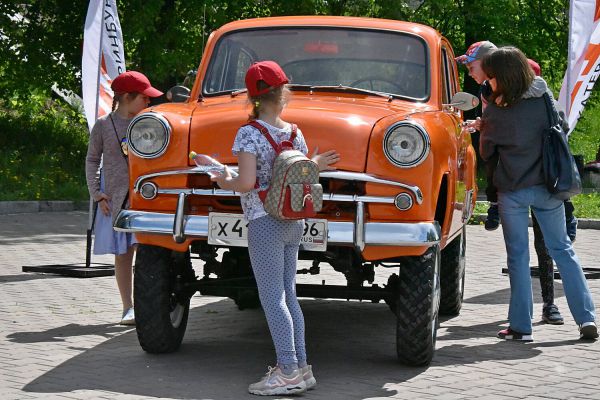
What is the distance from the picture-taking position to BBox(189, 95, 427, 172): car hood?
7.12m

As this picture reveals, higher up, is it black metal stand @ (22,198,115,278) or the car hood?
the car hood

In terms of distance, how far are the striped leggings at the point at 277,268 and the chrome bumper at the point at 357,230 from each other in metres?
0.41

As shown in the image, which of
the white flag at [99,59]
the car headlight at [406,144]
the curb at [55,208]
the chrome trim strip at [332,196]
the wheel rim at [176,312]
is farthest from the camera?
the curb at [55,208]

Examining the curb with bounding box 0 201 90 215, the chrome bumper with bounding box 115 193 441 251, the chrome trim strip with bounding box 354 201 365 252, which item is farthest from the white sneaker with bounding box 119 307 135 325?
the curb with bounding box 0 201 90 215

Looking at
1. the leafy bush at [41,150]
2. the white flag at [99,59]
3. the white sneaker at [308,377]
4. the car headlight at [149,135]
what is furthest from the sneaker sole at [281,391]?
the leafy bush at [41,150]

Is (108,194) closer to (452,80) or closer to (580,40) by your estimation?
(452,80)

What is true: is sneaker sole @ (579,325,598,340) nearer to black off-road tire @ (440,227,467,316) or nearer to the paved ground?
the paved ground

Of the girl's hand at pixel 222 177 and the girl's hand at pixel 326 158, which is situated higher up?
the girl's hand at pixel 326 158

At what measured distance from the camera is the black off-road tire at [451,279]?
955cm

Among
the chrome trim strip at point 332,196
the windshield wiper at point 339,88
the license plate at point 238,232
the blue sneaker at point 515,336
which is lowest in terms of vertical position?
the blue sneaker at point 515,336

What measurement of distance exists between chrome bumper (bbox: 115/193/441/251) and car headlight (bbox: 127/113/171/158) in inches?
15.5

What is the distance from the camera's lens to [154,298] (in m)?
7.40

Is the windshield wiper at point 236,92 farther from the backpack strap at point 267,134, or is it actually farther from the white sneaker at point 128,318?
the backpack strap at point 267,134

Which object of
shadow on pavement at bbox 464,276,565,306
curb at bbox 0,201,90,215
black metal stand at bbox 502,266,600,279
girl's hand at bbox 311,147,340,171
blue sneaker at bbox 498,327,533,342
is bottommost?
blue sneaker at bbox 498,327,533,342
